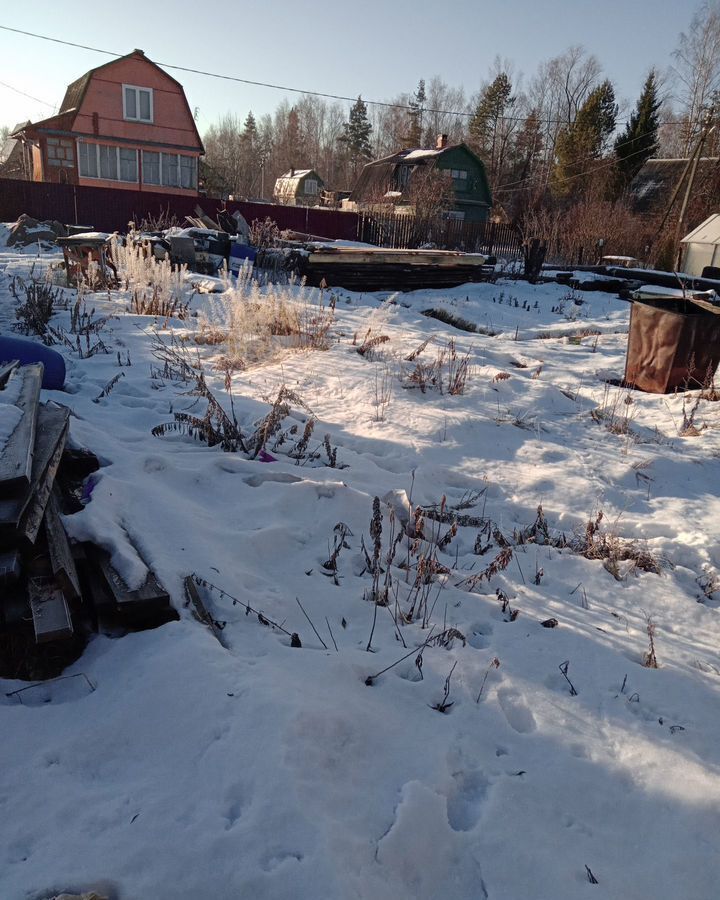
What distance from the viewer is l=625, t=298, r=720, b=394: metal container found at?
564 centimetres

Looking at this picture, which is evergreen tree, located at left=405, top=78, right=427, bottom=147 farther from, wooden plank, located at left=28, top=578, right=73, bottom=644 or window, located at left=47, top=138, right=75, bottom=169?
wooden plank, located at left=28, top=578, right=73, bottom=644

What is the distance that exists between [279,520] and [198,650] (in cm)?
123

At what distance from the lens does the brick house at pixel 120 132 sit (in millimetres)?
28812

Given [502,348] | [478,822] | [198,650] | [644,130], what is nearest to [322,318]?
[502,348]

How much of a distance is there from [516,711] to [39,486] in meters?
1.96

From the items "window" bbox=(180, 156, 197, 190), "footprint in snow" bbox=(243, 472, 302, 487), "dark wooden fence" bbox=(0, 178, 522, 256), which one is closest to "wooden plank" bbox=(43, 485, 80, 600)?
"footprint in snow" bbox=(243, 472, 302, 487)

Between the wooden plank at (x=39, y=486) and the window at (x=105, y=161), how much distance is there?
32175mm

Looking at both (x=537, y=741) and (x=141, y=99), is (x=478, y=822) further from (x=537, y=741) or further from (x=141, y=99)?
(x=141, y=99)

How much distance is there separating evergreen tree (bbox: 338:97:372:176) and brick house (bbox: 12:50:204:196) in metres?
38.9

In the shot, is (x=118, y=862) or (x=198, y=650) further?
(x=198, y=650)

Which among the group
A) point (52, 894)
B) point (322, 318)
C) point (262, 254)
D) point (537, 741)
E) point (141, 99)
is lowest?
point (537, 741)

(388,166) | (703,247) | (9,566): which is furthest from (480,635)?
(388,166)

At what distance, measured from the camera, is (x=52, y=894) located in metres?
1.27

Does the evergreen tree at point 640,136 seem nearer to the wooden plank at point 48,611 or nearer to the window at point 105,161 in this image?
the window at point 105,161
